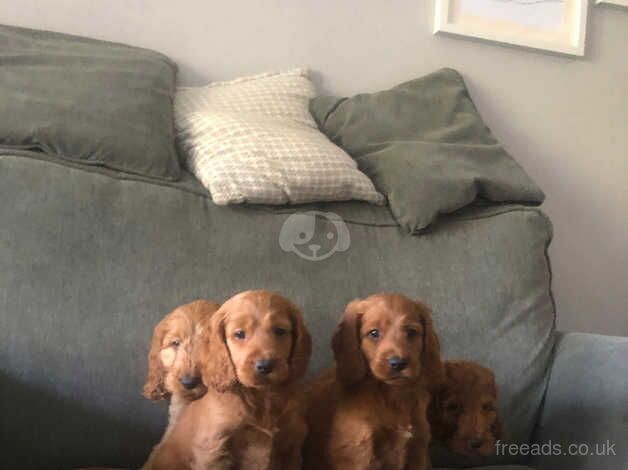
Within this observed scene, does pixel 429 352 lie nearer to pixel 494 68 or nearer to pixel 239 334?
pixel 239 334

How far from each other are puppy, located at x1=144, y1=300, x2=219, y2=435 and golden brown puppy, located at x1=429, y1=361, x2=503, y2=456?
39 cm

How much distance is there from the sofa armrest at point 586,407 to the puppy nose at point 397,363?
0.50 metres

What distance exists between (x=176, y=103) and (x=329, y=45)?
1.31 ft

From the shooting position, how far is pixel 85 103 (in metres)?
1.25

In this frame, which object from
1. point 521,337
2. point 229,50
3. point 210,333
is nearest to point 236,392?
point 210,333

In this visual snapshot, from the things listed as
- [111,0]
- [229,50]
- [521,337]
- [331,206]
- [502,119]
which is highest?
[111,0]

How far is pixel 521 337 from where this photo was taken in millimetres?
1320

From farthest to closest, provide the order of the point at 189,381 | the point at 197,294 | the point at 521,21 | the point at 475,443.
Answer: the point at 521,21
the point at 197,294
the point at 475,443
the point at 189,381

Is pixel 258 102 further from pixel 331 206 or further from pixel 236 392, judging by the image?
pixel 236 392

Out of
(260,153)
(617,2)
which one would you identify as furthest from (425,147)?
(617,2)

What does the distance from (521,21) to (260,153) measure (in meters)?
0.82

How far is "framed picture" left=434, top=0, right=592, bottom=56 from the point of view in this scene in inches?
65.0

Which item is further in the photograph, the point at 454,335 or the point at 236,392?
the point at 454,335

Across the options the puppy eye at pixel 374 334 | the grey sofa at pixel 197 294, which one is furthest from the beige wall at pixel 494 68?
the puppy eye at pixel 374 334
